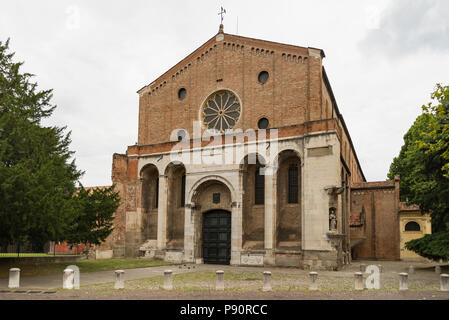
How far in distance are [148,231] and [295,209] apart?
10.7 metres

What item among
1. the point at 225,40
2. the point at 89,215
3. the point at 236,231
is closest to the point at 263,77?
the point at 225,40

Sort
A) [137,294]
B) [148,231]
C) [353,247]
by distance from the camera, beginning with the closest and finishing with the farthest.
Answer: [137,294], [148,231], [353,247]

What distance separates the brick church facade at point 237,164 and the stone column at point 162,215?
7cm

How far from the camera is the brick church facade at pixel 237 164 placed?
22.0m

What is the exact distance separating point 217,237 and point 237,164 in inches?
192

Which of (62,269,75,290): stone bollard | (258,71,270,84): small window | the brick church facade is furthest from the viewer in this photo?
(258,71,270,84): small window

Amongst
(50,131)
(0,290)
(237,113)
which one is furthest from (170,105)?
(0,290)

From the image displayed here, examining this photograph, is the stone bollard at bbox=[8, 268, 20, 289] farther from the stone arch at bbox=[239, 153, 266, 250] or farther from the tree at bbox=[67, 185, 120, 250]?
the stone arch at bbox=[239, 153, 266, 250]

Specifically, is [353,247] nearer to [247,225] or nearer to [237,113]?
[247,225]

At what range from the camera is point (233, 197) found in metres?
24.2

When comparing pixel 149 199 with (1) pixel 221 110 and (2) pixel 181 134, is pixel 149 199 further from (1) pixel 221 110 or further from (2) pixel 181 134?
(1) pixel 221 110

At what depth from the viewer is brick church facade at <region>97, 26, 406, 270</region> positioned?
72.2 feet

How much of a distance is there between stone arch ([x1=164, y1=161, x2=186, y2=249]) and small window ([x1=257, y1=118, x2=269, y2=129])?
5831 millimetres

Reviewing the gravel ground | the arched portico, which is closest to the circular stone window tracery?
the arched portico
